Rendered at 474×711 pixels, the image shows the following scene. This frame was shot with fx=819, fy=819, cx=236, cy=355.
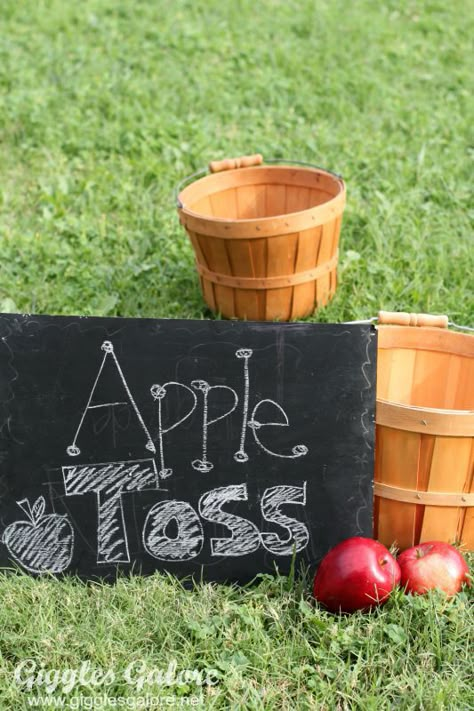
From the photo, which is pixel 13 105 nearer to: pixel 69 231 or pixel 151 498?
pixel 69 231

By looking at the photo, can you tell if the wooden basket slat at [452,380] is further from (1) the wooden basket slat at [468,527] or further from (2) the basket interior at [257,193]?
(2) the basket interior at [257,193]

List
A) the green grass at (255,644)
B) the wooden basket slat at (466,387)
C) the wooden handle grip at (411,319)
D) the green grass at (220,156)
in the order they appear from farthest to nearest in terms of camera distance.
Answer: the wooden basket slat at (466,387)
the wooden handle grip at (411,319)
the green grass at (220,156)
the green grass at (255,644)

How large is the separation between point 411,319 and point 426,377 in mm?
327

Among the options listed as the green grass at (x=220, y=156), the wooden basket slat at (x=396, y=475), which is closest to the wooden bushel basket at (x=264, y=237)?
the green grass at (x=220, y=156)

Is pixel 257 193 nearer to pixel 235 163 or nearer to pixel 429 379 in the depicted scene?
pixel 235 163

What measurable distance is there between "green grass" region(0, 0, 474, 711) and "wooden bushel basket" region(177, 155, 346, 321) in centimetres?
26

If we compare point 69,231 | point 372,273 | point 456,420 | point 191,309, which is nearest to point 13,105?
point 69,231

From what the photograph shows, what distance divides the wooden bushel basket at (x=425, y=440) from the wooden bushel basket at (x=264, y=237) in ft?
3.06

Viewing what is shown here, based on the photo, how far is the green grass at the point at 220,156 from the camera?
2537mm

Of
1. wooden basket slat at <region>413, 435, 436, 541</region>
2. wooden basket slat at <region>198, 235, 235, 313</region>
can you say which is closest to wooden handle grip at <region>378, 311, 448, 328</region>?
wooden basket slat at <region>413, 435, 436, 541</region>

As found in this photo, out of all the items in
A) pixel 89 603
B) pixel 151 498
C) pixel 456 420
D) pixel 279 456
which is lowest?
pixel 89 603

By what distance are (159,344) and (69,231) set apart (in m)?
2.80

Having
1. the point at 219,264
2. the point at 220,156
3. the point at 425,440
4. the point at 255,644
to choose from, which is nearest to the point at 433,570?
the point at 425,440

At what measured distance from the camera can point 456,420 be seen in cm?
264
